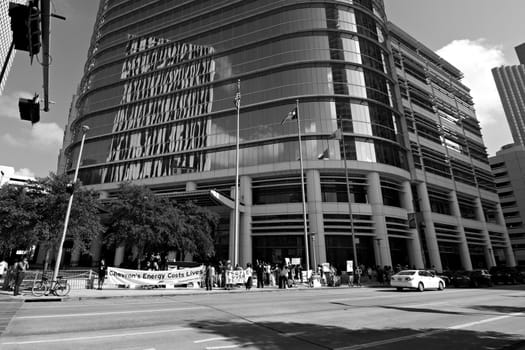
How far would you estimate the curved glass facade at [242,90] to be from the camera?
139 feet

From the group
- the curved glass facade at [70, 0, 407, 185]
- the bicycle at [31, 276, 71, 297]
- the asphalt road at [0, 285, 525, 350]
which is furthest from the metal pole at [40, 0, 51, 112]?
the curved glass facade at [70, 0, 407, 185]

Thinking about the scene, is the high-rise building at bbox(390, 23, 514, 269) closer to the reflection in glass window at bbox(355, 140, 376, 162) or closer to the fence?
the reflection in glass window at bbox(355, 140, 376, 162)

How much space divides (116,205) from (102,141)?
94.9ft

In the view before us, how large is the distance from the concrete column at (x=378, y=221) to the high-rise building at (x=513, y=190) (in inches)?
3042

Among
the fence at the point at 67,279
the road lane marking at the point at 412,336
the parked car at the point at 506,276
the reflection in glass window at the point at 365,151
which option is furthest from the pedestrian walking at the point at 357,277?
the fence at the point at 67,279

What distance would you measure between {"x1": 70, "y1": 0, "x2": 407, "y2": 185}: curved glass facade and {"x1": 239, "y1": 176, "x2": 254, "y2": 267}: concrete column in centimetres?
357

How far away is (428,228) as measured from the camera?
44.5 m

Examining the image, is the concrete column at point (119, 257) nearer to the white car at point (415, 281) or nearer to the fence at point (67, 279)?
the fence at point (67, 279)

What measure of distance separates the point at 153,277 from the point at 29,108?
17.7 metres

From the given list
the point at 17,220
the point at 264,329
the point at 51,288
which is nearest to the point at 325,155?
the point at 51,288

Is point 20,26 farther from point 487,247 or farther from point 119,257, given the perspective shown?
point 487,247

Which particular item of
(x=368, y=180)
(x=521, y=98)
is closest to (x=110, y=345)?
(x=368, y=180)

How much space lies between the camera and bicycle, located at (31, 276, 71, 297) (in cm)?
1563

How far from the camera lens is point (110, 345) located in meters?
5.83
